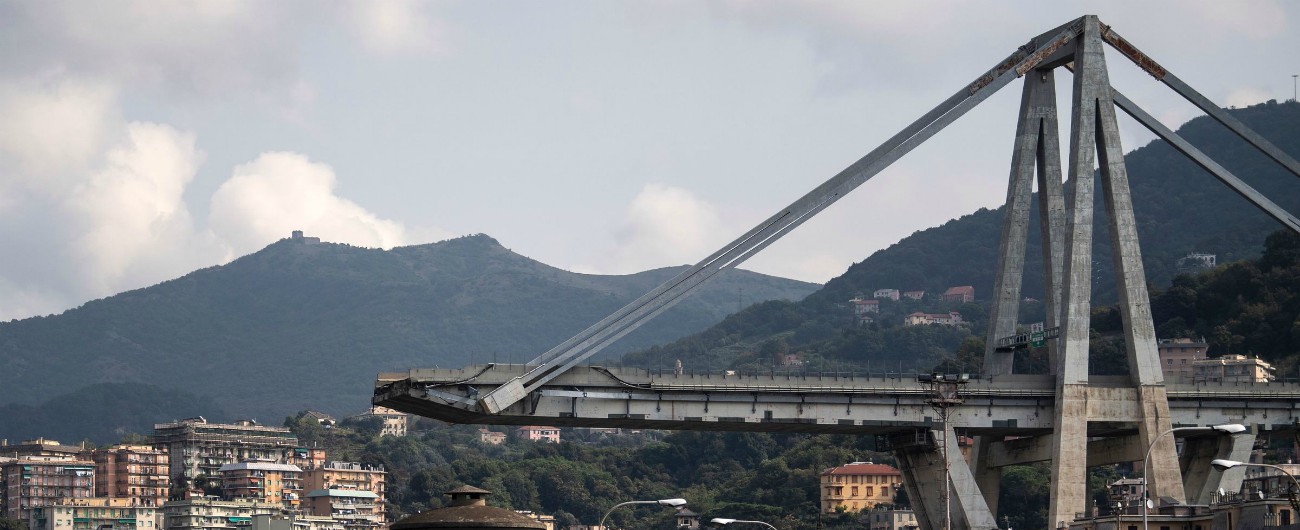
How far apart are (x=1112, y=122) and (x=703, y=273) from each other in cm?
2034

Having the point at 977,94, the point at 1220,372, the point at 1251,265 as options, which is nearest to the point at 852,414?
the point at 977,94

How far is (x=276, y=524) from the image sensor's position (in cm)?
14338

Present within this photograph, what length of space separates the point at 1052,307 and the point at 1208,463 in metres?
10.2

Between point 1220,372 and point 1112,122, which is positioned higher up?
point 1112,122

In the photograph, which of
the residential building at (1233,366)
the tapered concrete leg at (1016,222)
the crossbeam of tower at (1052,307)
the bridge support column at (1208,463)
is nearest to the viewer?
the crossbeam of tower at (1052,307)

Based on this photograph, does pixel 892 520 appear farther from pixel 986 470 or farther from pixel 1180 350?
pixel 986 470

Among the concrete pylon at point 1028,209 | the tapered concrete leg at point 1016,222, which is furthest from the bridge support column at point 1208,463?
the tapered concrete leg at point 1016,222

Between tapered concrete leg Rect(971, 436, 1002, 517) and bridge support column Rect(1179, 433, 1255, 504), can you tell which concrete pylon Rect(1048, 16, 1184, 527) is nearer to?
bridge support column Rect(1179, 433, 1255, 504)

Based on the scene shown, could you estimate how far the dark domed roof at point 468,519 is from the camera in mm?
54556

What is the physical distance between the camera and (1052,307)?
99.1 meters

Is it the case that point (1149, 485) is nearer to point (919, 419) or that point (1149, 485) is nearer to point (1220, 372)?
point (919, 419)

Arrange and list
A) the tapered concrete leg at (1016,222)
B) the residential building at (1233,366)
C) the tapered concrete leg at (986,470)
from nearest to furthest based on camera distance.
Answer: the tapered concrete leg at (1016,222), the tapered concrete leg at (986,470), the residential building at (1233,366)

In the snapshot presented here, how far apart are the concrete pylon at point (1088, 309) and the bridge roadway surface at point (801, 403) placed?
101 centimetres

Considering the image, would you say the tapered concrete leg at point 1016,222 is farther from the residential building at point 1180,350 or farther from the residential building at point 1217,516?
the residential building at point 1180,350
